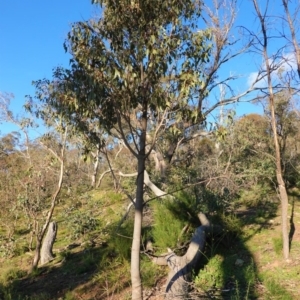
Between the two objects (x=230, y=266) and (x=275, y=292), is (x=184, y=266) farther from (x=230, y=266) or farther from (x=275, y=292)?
(x=275, y=292)

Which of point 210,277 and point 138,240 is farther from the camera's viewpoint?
point 210,277

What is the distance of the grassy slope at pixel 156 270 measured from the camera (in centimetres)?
565

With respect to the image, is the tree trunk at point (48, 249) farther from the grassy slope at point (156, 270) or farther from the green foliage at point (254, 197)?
the green foliage at point (254, 197)

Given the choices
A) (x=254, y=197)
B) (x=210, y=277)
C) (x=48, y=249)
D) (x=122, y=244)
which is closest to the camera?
(x=210, y=277)

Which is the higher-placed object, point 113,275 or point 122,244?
point 122,244

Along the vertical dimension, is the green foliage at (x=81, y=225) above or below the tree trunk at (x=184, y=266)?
above

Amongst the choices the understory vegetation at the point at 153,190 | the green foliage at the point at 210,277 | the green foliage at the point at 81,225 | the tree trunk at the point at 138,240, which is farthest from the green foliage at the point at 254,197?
the tree trunk at the point at 138,240

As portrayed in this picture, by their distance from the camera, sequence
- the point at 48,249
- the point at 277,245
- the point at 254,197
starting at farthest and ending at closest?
the point at 254,197 < the point at 48,249 < the point at 277,245

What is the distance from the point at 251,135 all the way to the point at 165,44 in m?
10.3

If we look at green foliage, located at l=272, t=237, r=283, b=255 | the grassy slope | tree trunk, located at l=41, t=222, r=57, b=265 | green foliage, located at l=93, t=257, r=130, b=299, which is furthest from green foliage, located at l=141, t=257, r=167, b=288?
tree trunk, located at l=41, t=222, r=57, b=265

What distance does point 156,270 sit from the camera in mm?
6766

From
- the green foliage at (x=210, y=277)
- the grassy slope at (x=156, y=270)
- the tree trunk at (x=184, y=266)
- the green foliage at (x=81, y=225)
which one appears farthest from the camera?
the green foliage at (x=81, y=225)

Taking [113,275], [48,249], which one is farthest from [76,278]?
[48,249]

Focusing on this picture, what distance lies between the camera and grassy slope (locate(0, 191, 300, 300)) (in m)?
5.65
